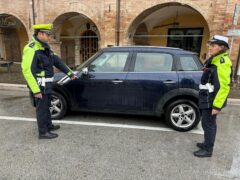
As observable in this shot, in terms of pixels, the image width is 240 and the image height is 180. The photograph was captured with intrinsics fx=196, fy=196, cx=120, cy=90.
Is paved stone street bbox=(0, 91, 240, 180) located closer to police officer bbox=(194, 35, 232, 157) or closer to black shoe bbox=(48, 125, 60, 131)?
black shoe bbox=(48, 125, 60, 131)

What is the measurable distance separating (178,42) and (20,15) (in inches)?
342

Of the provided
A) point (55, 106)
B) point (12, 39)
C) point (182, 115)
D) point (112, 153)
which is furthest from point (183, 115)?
point (12, 39)

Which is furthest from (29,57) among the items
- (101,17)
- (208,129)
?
(101,17)

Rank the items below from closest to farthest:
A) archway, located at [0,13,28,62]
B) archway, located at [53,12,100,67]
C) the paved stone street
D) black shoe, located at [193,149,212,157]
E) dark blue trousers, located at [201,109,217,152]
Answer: the paved stone street
dark blue trousers, located at [201,109,217,152]
black shoe, located at [193,149,212,157]
archway, located at [53,12,100,67]
archway, located at [0,13,28,62]

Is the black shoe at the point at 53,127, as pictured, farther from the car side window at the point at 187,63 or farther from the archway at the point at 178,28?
the archway at the point at 178,28

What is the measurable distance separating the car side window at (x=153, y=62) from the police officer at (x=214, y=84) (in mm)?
1039

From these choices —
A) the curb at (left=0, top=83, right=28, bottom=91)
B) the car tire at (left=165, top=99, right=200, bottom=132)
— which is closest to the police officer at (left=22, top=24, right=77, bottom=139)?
the car tire at (left=165, top=99, right=200, bottom=132)

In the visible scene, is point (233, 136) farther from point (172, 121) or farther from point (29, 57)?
point (29, 57)

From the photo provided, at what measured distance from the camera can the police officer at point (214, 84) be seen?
254 centimetres

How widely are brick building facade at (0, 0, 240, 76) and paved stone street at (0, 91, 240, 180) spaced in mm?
4832

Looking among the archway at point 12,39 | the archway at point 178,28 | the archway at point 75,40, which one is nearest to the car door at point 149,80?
the archway at point 178,28

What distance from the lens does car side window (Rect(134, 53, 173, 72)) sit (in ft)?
12.4

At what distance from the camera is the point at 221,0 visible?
22.9 feet

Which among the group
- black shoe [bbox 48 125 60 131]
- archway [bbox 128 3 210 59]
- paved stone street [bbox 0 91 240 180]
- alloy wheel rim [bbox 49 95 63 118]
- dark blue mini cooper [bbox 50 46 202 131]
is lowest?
paved stone street [bbox 0 91 240 180]
